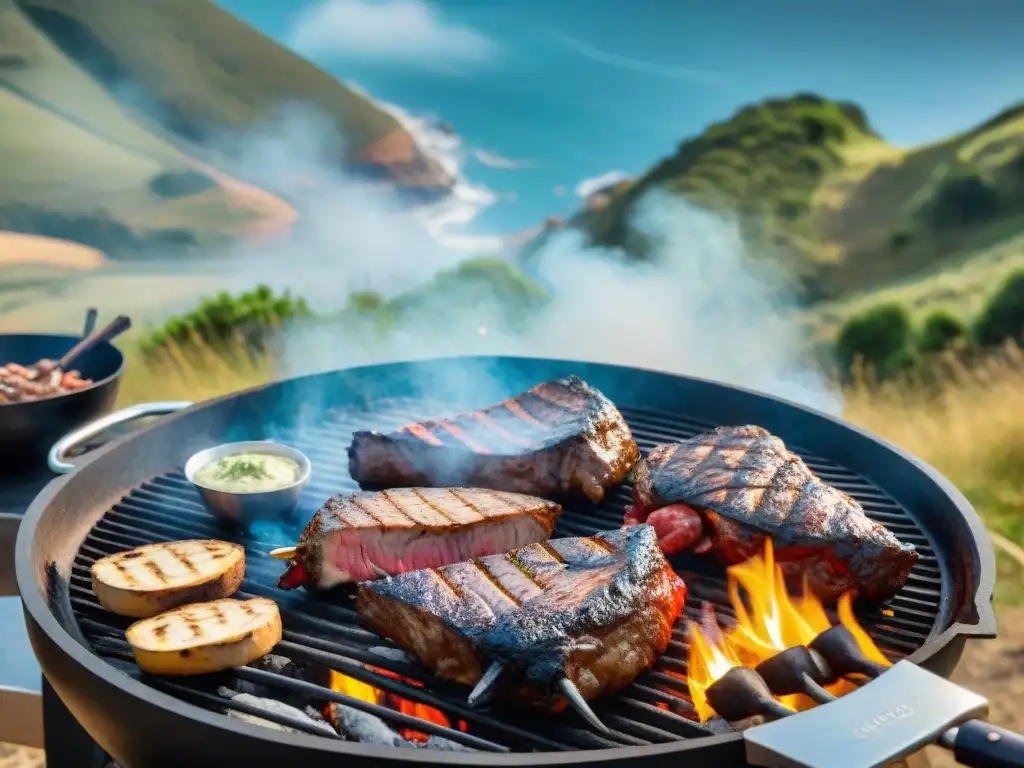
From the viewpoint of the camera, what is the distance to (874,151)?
12586mm

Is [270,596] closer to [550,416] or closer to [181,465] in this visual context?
[181,465]

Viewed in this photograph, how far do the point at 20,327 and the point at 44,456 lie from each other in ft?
16.7

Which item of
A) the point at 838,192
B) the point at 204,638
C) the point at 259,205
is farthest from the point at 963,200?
the point at 204,638

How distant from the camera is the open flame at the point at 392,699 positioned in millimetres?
2799

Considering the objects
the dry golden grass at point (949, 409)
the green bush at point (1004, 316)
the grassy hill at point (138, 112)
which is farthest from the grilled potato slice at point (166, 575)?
the green bush at point (1004, 316)

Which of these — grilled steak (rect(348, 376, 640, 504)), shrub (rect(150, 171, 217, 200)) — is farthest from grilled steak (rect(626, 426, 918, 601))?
shrub (rect(150, 171, 217, 200))

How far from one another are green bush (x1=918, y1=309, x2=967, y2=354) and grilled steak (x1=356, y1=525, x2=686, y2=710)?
766cm

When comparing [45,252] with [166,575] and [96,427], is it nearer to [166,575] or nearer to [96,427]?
[96,427]

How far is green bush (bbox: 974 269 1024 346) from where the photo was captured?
9.32 meters

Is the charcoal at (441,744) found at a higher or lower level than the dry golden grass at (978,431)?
lower

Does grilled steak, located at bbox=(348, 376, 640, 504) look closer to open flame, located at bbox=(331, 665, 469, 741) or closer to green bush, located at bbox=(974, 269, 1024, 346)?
open flame, located at bbox=(331, 665, 469, 741)

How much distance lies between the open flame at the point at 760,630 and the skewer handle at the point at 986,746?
585mm

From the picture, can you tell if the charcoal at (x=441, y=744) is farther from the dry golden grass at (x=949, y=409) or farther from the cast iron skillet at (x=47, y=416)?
the dry golden grass at (x=949, y=409)

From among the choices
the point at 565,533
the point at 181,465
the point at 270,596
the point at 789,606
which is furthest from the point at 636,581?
the point at 181,465
